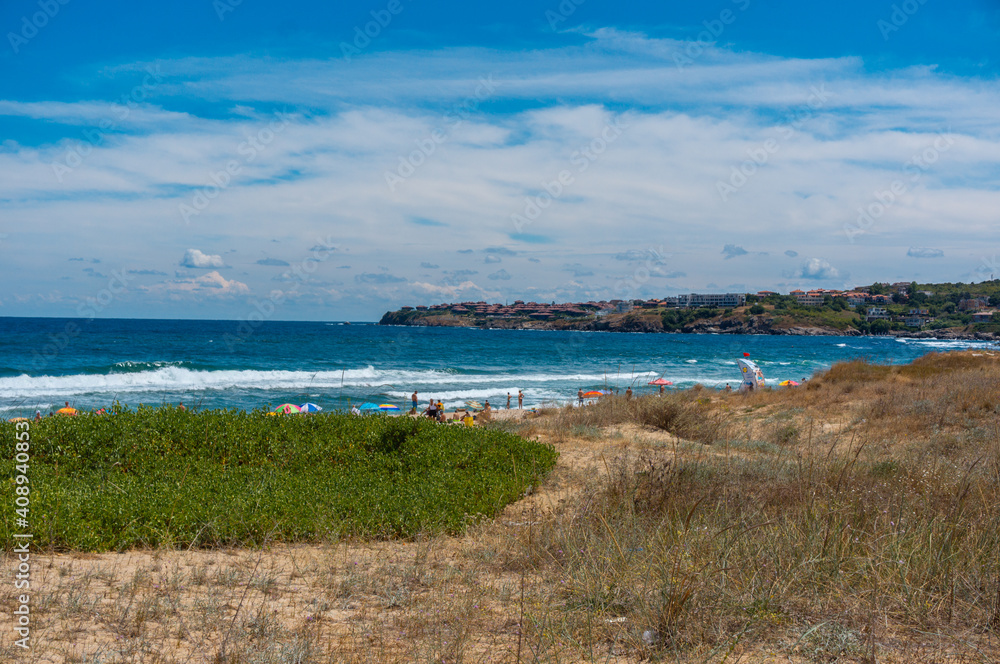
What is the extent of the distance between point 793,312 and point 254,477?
150m

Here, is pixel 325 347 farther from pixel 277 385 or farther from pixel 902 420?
pixel 902 420

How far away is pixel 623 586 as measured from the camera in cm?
388

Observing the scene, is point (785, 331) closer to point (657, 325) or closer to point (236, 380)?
point (657, 325)

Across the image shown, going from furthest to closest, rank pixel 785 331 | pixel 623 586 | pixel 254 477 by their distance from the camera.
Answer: pixel 785 331
pixel 254 477
pixel 623 586

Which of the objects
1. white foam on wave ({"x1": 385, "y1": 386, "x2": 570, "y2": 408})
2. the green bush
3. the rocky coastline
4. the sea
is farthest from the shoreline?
the green bush

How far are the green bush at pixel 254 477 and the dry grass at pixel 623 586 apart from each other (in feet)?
1.10

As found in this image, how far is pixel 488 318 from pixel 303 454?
16446 centimetres

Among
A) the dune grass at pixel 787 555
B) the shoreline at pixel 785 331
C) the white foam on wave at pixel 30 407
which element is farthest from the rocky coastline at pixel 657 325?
the white foam on wave at pixel 30 407

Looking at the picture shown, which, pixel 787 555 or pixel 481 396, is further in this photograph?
pixel 481 396

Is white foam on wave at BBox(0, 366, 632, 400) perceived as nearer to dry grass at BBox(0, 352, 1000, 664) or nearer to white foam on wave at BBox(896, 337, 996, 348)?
dry grass at BBox(0, 352, 1000, 664)

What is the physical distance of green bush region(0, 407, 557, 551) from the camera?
565cm

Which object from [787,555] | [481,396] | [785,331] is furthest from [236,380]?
[785,331]

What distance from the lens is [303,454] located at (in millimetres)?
8633

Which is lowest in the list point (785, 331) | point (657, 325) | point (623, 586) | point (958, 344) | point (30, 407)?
point (30, 407)
